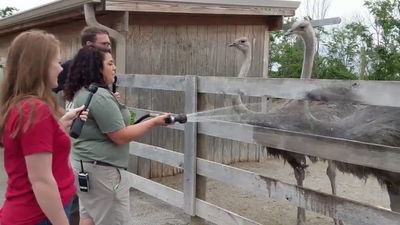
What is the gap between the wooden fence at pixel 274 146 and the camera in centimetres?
291

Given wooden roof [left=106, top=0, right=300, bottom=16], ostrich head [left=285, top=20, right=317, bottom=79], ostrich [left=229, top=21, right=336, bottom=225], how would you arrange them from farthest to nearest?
wooden roof [left=106, top=0, right=300, bottom=16], ostrich head [left=285, top=20, right=317, bottom=79], ostrich [left=229, top=21, right=336, bottom=225]

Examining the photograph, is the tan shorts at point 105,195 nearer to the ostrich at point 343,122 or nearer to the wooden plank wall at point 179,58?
the ostrich at point 343,122

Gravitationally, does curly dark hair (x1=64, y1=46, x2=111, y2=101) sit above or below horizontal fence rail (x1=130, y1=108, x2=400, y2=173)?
above

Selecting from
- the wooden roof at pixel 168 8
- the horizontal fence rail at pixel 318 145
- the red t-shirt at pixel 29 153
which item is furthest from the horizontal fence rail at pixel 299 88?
the red t-shirt at pixel 29 153

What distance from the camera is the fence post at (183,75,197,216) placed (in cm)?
449

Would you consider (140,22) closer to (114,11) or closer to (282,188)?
(114,11)

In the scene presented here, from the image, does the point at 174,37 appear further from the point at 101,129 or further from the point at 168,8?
the point at 101,129

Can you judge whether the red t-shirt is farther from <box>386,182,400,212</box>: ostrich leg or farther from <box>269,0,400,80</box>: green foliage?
<box>269,0,400,80</box>: green foliage

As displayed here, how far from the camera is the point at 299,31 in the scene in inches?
215

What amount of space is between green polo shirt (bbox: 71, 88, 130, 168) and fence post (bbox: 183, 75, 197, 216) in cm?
147

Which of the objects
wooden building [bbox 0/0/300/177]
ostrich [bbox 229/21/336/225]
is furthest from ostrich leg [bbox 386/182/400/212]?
wooden building [bbox 0/0/300/177]

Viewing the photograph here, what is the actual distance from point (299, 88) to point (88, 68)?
1408 millimetres

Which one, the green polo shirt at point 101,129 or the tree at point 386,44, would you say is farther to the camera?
the tree at point 386,44

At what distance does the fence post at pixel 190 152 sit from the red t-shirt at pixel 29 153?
2.35m
